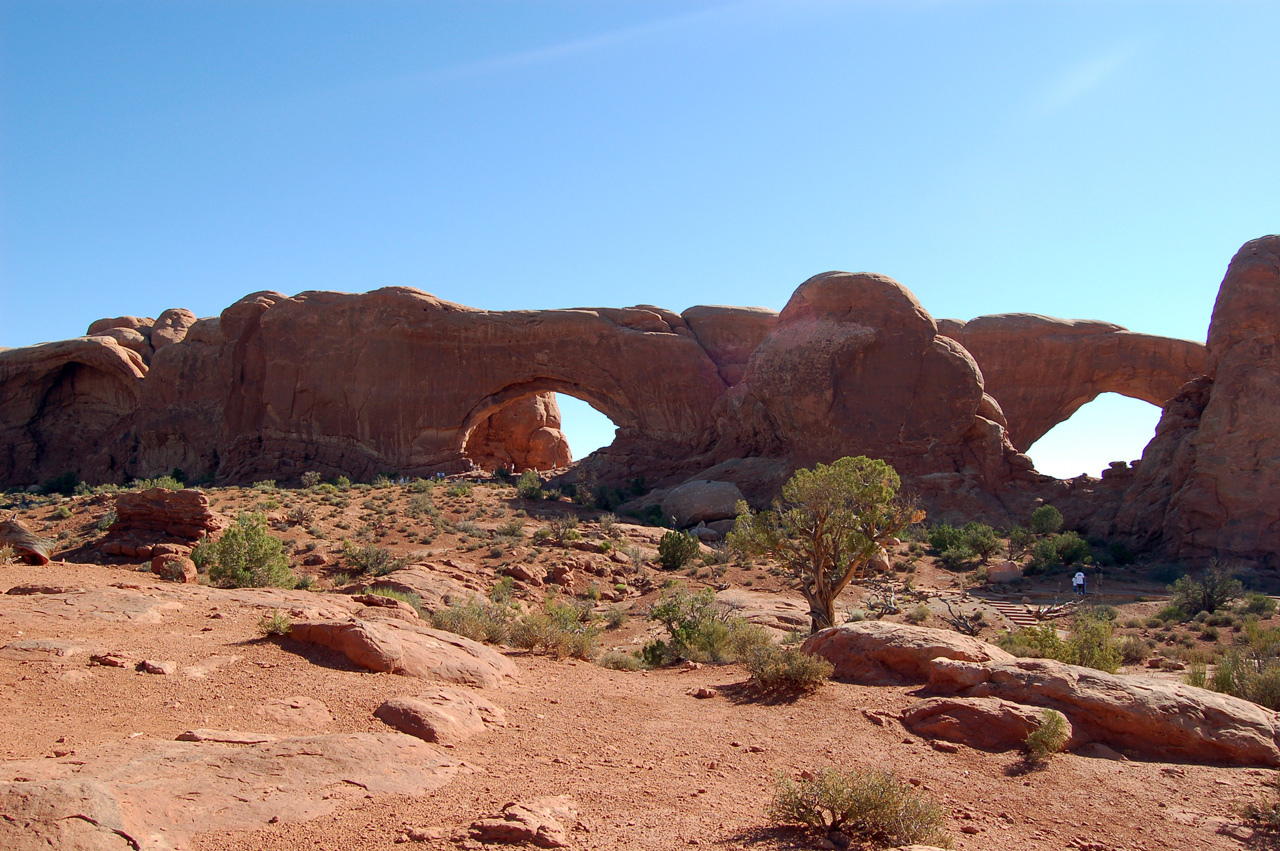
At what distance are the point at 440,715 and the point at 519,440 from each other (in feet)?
102

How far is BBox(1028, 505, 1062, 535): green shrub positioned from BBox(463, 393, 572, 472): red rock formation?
2059cm

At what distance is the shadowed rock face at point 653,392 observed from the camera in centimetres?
2489

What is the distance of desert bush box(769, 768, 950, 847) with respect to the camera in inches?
192

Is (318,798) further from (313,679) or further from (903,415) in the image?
(903,415)

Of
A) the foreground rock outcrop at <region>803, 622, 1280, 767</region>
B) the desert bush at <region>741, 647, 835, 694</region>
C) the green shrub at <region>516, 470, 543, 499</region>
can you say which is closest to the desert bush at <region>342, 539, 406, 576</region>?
the green shrub at <region>516, 470, 543, 499</region>

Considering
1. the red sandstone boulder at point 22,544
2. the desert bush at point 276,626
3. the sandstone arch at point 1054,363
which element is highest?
the sandstone arch at point 1054,363

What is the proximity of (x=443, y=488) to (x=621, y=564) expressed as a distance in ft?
26.9

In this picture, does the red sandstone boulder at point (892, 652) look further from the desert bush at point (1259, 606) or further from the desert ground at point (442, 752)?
the desert bush at point (1259, 606)

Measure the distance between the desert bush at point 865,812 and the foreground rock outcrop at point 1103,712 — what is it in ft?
7.68

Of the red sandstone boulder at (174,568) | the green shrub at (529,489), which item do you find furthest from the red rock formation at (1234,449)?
the red sandstone boulder at (174,568)

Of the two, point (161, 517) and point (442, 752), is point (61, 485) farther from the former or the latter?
point (442, 752)

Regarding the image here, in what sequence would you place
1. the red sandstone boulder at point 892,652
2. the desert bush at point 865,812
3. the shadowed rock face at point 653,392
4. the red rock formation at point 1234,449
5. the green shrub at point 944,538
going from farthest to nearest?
1. the shadowed rock face at point 653,392
2. the green shrub at point 944,538
3. the red rock formation at point 1234,449
4. the red sandstone boulder at point 892,652
5. the desert bush at point 865,812

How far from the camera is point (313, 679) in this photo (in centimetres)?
701

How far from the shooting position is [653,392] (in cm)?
3059
